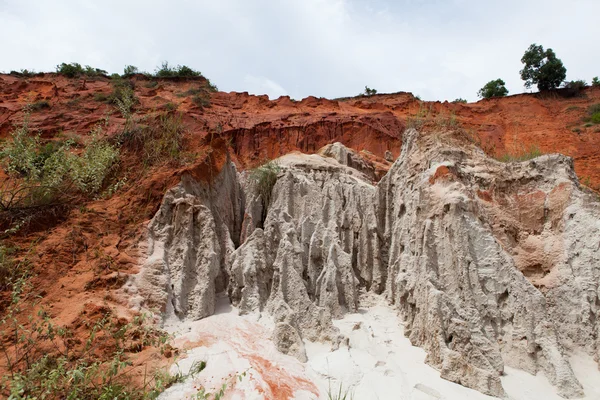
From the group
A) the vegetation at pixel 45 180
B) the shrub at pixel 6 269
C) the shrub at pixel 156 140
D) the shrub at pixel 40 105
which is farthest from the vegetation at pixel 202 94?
the shrub at pixel 6 269

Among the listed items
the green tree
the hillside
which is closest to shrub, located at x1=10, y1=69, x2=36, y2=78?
the hillside

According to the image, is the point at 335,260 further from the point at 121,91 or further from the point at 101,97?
the point at 101,97

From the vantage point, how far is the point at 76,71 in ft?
102

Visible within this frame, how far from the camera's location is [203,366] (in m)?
6.26

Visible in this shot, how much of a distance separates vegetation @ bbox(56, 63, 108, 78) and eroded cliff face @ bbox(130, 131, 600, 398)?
25851 mm

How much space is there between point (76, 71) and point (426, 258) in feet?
109

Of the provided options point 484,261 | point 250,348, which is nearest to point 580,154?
point 484,261

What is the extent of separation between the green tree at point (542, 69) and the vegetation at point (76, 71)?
35.2 meters

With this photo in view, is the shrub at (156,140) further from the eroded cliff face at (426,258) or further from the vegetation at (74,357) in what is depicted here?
the vegetation at (74,357)

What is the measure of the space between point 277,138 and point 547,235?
56.3 ft

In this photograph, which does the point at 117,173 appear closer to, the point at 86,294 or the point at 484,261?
the point at 86,294

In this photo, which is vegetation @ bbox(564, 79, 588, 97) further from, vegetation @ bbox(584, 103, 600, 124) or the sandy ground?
the sandy ground

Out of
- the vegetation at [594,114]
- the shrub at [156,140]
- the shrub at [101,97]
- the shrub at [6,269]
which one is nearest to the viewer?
the shrub at [6,269]

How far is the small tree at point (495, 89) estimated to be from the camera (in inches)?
1334
